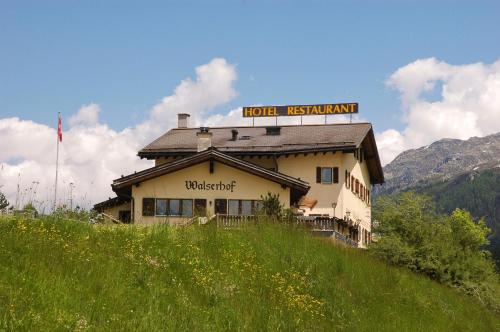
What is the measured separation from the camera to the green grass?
11781 mm

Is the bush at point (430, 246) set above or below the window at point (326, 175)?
below

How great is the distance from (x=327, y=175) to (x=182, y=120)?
18045mm

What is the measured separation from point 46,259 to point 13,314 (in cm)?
316

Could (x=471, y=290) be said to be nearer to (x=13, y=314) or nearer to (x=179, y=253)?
(x=179, y=253)

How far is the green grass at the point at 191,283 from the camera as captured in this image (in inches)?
464

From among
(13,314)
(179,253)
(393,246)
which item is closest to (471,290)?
(393,246)

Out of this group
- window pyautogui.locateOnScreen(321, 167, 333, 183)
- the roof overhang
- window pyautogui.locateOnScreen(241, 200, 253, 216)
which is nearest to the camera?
window pyautogui.locateOnScreen(241, 200, 253, 216)

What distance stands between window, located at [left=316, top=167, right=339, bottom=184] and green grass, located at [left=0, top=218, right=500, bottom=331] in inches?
950

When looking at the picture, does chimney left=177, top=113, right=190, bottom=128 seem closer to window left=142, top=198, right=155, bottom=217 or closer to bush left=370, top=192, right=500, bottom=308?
window left=142, top=198, right=155, bottom=217

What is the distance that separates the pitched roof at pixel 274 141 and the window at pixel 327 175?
1.52m

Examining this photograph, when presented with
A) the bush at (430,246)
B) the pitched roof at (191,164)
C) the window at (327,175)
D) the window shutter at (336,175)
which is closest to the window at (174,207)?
the pitched roof at (191,164)

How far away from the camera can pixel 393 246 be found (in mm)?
29078

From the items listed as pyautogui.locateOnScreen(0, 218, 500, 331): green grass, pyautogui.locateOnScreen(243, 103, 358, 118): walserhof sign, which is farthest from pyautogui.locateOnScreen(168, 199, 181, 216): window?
pyautogui.locateOnScreen(243, 103, 358, 118): walserhof sign

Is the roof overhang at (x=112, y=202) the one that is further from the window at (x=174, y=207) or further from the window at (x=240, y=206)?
the window at (x=240, y=206)
